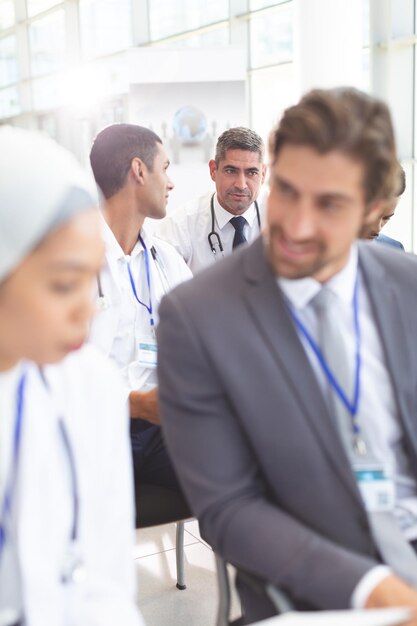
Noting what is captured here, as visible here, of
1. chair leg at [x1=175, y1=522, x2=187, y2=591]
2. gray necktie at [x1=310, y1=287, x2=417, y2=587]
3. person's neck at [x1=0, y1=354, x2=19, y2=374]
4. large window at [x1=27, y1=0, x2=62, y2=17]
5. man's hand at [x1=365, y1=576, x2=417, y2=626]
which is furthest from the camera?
large window at [x1=27, y1=0, x2=62, y2=17]

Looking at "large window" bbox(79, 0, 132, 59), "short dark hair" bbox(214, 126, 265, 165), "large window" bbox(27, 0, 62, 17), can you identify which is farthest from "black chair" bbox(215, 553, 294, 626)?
"large window" bbox(27, 0, 62, 17)

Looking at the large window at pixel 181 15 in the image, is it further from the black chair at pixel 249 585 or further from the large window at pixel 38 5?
the black chair at pixel 249 585

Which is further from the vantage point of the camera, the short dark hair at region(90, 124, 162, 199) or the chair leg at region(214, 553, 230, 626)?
the short dark hair at region(90, 124, 162, 199)

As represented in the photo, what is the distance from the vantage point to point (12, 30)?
1266 centimetres

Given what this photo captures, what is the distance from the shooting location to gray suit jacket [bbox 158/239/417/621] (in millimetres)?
1213

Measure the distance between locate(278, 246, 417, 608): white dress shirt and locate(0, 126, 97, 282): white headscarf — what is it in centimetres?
55

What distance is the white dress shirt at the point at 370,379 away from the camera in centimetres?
131

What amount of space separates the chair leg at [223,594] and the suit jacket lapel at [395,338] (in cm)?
48

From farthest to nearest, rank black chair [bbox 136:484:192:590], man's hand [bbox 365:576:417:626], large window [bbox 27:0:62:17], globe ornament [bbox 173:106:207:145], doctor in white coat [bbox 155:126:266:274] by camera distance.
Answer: large window [bbox 27:0:62:17] → globe ornament [bbox 173:106:207:145] → doctor in white coat [bbox 155:126:266:274] → black chair [bbox 136:484:192:590] → man's hand [bbox 365:576:417:626]

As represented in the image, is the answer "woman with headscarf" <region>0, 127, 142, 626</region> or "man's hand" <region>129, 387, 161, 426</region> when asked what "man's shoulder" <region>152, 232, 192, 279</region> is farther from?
"woman with headscarf" <region>0, 127, 142, 626</region>

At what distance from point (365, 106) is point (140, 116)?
4531mm

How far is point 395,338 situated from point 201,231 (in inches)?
82.8

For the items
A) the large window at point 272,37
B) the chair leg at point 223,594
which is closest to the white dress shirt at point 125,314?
the chair leg at point 223,594

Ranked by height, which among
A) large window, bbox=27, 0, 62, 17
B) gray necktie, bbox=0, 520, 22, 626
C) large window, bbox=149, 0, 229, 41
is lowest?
gray necktie, bbox=0, 520, 22, 626
